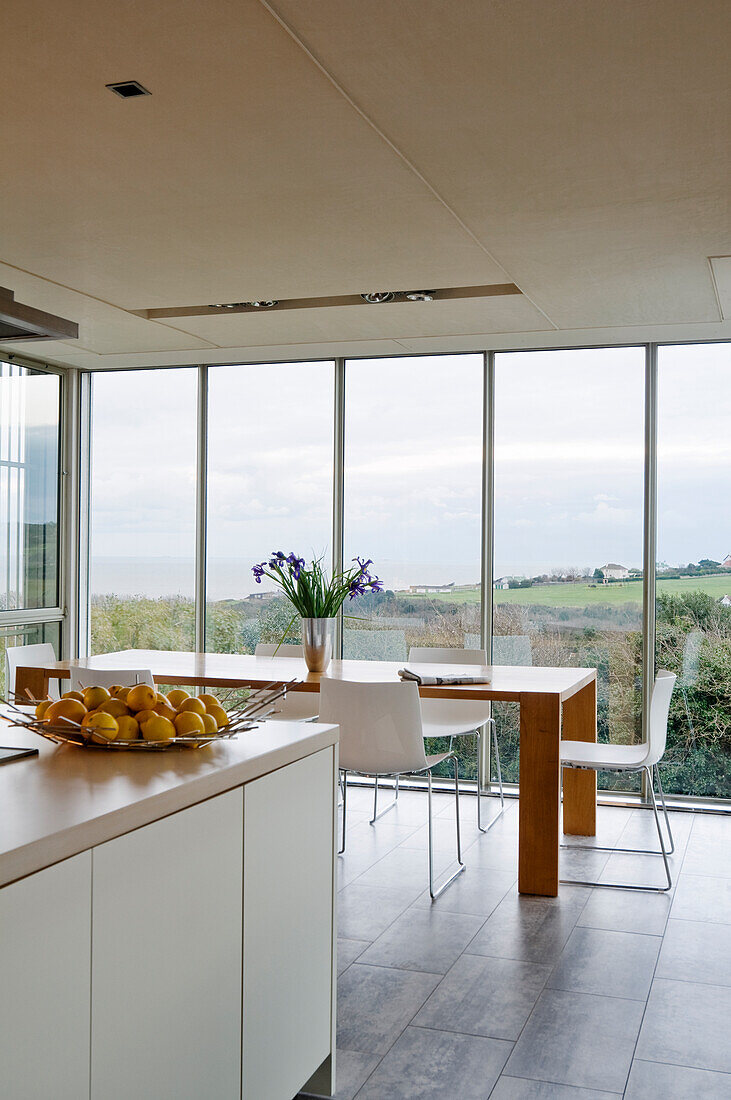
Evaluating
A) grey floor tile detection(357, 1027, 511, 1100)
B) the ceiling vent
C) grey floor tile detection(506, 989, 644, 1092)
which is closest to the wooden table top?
grey floor tile detection(506, 989, 644, 1092)

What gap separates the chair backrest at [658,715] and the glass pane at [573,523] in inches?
54.9

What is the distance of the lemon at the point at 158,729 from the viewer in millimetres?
2094

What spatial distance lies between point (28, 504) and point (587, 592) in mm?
3536

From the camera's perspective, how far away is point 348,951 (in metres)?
3.44

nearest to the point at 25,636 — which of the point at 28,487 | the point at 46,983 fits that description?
the point at 28,487

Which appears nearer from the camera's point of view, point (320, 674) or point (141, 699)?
point (141, 699)

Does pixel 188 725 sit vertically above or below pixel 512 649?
above

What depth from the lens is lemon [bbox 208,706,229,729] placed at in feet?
7.36

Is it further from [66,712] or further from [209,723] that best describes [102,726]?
[209,723]

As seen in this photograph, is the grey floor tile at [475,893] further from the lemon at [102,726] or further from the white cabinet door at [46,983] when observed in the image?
the white cabinet door at [46,983]

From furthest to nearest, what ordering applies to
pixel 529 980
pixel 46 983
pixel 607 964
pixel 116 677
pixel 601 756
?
pixel 601 756 → pixel 116 677 → pixel 607 964 → pixel 529 980 → pixel 46 983

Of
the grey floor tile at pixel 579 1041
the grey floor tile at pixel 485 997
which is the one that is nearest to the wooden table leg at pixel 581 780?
the grey floor tile at pixel 485 997

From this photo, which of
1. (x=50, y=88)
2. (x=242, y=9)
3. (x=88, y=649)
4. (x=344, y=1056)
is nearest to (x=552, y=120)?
(x=242, y=9)

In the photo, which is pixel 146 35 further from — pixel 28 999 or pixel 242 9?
pixel 28 999
